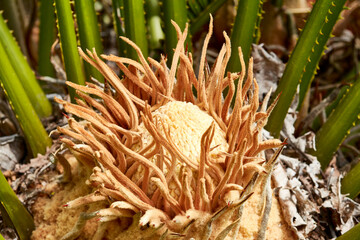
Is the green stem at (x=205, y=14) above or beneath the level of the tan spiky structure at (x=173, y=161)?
above

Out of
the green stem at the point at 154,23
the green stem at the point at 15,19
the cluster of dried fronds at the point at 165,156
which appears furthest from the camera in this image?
the green stem at the point at 15,19

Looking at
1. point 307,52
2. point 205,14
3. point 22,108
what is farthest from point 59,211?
point 205,14

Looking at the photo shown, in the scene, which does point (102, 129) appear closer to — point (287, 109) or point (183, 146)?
point (183, 146)

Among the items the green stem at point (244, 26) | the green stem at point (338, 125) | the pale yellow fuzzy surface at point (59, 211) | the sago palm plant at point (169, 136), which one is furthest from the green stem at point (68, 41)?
the green stem at point (338, 125)

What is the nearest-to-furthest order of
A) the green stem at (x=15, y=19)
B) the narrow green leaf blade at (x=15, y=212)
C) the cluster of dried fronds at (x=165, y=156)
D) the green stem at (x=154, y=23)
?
the cluster of dried fronds at (x=165, y=156) → the narrow green leaf blade at (x=15, y=212) → the green stem at (x=154, y=23) → the green stem at (x=15, y=19)

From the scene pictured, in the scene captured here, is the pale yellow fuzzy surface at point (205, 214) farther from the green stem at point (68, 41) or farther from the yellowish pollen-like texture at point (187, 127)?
the green stem at point (68, 41)
